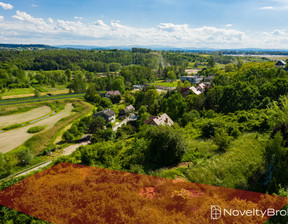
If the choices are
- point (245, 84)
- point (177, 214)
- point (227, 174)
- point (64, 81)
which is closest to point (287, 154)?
point (227, 174)

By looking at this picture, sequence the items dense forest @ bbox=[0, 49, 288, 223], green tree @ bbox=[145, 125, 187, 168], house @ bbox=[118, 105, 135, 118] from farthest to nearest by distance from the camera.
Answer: house @ bbox=[118, 105, 135, 118] < green tree @ bbox=[145, 125, 187, 168] < dense forest @ bbox=[0, 49, 288, 223]

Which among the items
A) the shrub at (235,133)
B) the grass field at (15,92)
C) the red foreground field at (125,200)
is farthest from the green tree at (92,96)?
the shrub at (235,133)

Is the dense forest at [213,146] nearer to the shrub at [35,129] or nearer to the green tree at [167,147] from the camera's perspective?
the green tree at [167,147]

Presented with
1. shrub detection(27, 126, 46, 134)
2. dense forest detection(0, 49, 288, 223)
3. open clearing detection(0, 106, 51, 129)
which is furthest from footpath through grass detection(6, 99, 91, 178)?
open clearing detection(0, 106, 51, 129)

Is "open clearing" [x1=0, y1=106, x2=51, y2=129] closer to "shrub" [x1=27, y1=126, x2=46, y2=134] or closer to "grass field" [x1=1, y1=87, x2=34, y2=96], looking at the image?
"shrub" [x1=27, y1=126, x2=46, y2=134]

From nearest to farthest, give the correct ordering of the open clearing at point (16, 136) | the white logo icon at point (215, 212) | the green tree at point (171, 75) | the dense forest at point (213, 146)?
1. the white logo icon at point (215, 212)
2. the dense forest at point (213, 146)
3. the open clearing at point (16, 136)
4. the green tree at point (171, 75)

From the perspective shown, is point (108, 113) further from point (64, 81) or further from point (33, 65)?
point (33, 65)

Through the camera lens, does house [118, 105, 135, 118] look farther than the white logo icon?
Yes
